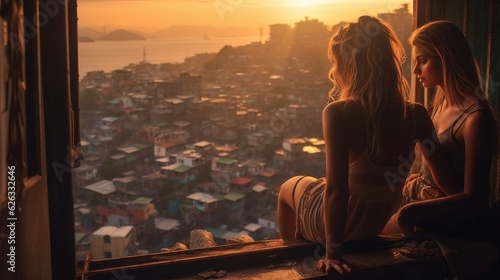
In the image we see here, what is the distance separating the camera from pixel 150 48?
7656 mm

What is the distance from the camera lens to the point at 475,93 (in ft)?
6.35

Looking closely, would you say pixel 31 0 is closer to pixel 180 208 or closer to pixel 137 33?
pixel 137 33

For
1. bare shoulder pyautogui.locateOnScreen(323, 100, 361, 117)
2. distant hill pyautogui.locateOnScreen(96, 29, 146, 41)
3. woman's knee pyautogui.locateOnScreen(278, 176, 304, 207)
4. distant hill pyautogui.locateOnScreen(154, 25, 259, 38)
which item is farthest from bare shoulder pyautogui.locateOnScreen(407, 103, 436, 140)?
distant hill pyautogui.locateOnScreen(96, 29, 146, 41)

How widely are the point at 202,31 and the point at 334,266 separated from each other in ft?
18.6

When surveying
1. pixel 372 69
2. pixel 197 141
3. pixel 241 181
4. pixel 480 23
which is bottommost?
pixel 241 181

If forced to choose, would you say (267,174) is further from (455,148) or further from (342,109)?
(342,109)

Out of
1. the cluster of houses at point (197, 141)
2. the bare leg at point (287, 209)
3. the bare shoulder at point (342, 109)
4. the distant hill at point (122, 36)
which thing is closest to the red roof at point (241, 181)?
the cluster of houses at point (197, 141)

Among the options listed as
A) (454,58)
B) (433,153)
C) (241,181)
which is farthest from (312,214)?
(241,181)

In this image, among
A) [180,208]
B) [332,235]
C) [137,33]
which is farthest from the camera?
[180,208]

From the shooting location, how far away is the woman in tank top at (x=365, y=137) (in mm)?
1791

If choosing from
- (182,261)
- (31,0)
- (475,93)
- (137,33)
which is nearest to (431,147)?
(475,93)

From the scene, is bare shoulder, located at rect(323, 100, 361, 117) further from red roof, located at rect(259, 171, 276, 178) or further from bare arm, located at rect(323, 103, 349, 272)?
red roof, located at rect(259, 171, 276, 178)

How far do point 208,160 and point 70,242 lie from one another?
291 inches

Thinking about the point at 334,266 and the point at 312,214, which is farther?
the point at 312,214
